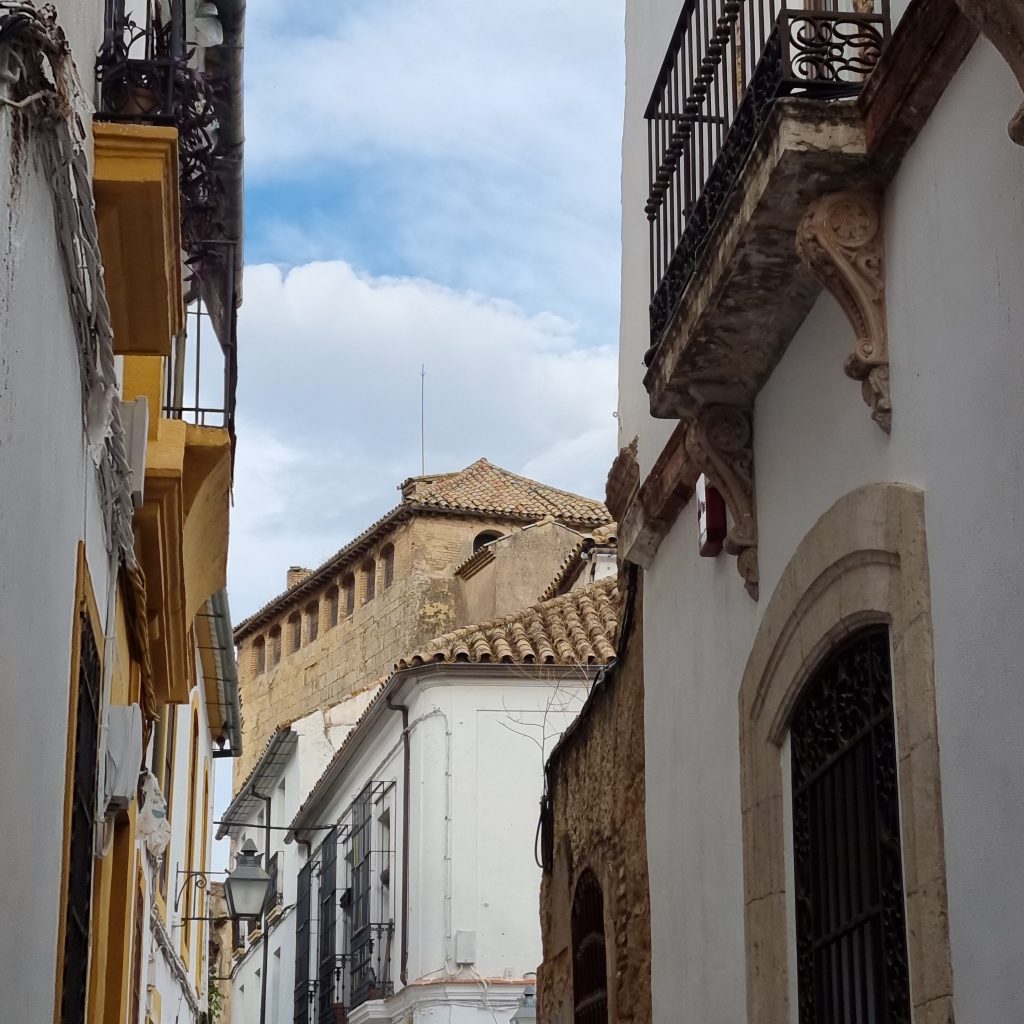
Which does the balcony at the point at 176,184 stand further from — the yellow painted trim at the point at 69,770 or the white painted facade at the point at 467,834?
the white painted facade at the point at 467,834

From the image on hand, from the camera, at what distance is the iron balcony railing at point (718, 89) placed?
5398mm

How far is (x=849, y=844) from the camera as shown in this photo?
5574 mm

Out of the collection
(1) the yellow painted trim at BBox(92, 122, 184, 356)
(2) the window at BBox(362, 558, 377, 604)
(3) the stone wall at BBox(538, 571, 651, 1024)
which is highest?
(2) the window at BBox(362, 558, 377, 604)

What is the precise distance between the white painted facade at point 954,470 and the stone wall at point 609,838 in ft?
5.11

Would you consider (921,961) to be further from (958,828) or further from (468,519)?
(468,519)

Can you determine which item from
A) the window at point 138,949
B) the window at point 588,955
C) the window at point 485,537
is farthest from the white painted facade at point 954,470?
the window at point 485,537

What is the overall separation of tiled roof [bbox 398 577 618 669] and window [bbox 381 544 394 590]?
13891 millimetres

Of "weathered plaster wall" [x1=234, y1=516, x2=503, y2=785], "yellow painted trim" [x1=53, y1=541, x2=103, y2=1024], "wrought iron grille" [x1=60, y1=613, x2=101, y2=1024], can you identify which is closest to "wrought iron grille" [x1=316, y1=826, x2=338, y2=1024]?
"weathered plaster wall" [x1=234, y1=516, x2=503, y2=785]

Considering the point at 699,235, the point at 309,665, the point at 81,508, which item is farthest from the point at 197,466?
the point at 309,665

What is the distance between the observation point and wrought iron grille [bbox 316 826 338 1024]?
998 inches

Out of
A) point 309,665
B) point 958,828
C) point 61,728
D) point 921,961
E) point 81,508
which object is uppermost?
point 309,665

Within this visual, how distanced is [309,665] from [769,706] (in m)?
33.5

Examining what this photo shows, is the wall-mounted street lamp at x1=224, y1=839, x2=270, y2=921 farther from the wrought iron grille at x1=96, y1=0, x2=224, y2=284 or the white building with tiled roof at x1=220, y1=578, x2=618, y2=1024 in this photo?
the wrought iron grille at x1=96, y1=0, x2=224, y2=284

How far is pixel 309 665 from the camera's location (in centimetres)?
3938
